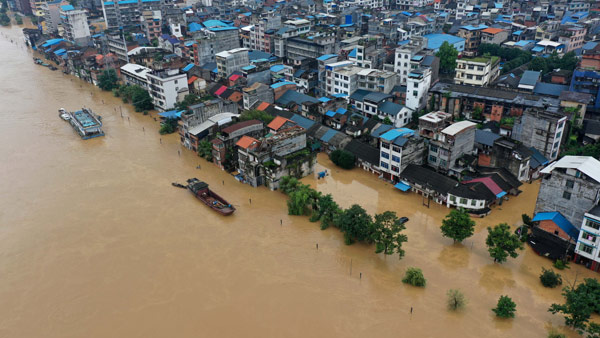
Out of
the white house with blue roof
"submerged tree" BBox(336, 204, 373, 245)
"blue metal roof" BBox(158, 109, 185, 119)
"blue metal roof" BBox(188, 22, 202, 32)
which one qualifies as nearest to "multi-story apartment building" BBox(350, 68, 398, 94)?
the white house with blue roof

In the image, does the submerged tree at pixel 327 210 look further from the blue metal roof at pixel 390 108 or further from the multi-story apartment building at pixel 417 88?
the multi-story apartment building at pixel 417 88

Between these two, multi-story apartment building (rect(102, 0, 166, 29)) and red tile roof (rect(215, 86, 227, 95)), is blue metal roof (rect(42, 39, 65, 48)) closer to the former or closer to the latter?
multi-story apartment building (rect(102, 0, 166, 29))

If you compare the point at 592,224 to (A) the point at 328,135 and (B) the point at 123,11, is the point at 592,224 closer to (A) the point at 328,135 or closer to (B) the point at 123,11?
(A) the point at 328,135

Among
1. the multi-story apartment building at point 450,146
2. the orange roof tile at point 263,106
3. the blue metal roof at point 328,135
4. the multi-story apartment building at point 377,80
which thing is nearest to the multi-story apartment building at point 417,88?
the multi-story apartment building at point 377,80

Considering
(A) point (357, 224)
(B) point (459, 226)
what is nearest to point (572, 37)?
(B) point (459, 226)

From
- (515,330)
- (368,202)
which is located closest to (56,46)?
(368,202)
